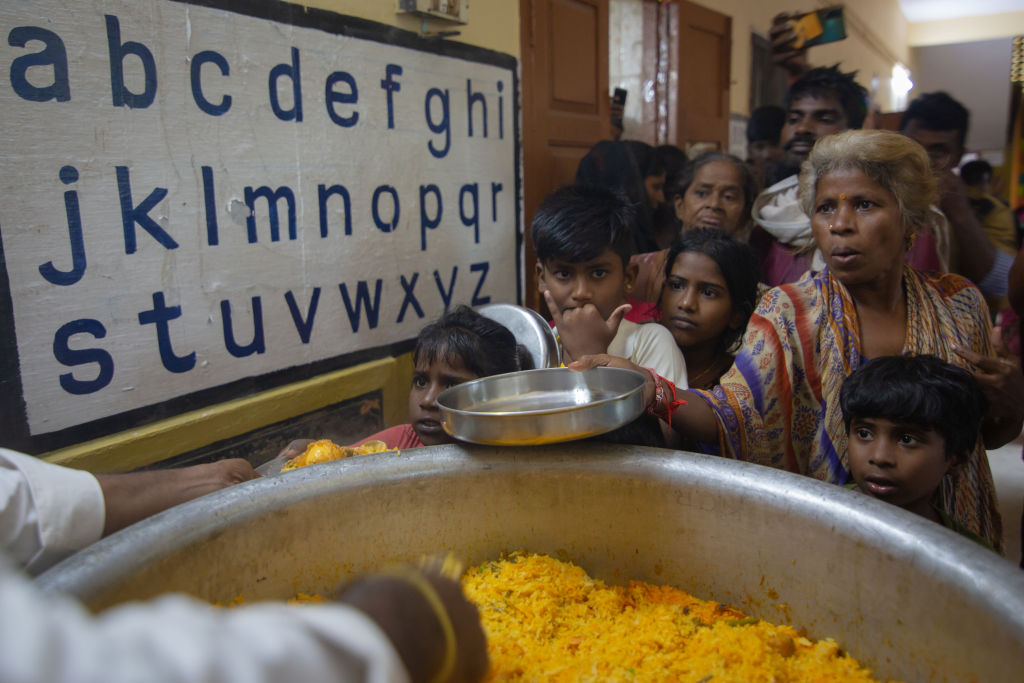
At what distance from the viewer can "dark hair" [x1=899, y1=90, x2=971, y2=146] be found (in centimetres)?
337

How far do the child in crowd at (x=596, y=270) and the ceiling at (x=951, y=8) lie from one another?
1494cm

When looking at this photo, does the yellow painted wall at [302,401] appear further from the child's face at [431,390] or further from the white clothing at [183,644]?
the white clothing at [183,644]

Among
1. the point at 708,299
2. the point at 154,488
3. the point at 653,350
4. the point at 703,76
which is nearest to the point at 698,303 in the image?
the point at 708,299

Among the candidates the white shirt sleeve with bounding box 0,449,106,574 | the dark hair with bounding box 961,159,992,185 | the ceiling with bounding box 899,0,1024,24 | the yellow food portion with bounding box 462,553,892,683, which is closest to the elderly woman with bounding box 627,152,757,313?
the yellow food portion with bounding box 462,553,892,683

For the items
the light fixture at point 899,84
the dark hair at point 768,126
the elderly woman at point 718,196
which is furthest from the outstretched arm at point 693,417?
the light fixture at point 899,84

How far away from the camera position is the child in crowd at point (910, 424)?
1607 millimetres

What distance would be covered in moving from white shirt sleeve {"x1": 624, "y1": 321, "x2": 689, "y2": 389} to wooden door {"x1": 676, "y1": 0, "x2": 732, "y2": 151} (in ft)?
12.6

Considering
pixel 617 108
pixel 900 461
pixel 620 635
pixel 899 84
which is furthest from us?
pixel 899 84

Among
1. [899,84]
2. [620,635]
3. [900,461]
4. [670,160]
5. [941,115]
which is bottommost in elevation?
[620,635]

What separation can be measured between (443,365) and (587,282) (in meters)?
0.54

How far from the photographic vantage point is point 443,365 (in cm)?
208

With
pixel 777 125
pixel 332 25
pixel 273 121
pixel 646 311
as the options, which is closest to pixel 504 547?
pixel 646 311

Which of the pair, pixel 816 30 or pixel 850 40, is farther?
pixel 850 40

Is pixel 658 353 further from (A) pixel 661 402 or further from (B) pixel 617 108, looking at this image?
(B) pixel 617 108
